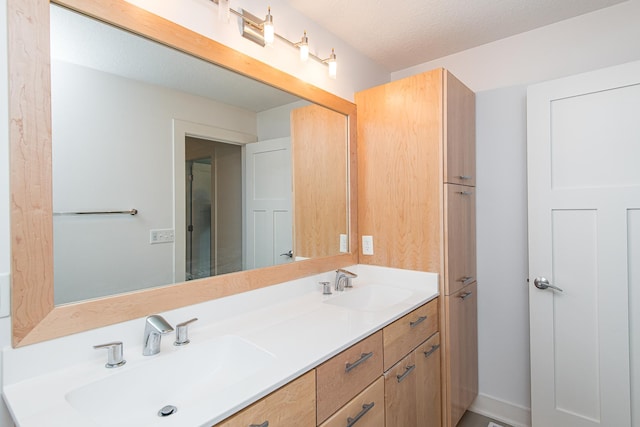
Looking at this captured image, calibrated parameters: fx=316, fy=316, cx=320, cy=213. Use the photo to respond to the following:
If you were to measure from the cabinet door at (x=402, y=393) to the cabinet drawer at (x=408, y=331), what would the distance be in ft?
0.14

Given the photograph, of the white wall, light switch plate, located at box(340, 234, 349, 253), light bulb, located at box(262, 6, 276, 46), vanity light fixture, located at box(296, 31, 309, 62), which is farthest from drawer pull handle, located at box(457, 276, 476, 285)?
light bulb, located at box(262, 6, 276, 46)

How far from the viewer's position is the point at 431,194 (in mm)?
1794

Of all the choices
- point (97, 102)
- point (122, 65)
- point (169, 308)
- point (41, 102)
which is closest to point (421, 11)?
point (122, 65)

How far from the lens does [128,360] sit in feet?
3.23

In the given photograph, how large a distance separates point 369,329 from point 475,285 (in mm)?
1246

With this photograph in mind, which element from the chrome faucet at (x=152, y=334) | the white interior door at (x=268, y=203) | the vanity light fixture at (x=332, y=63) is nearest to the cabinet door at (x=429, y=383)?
the white interior door at (x=268, y=203)

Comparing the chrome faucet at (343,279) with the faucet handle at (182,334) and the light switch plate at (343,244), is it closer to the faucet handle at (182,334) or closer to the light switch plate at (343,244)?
the light switch plate at (343,244)

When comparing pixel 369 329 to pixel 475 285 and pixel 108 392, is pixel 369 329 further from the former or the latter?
pixel 475 285

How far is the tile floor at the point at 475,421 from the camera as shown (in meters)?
2.02

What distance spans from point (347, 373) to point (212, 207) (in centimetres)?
88

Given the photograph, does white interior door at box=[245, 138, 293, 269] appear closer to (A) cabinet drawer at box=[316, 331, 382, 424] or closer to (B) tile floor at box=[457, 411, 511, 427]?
(A) cabinet drawer at box=[316, 331, 382, 424]

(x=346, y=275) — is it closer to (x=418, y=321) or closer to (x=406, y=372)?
(x=418, y=321)

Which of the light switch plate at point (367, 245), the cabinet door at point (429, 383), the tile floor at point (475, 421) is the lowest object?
the tile floor at point (475, 421)

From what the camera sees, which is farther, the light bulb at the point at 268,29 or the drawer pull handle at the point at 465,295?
the drawer pull handle at the point at 465,295
